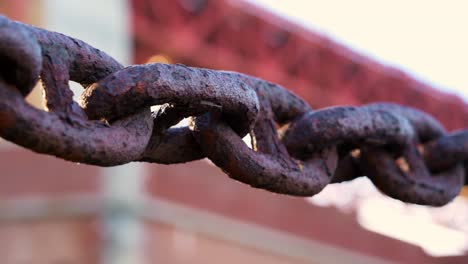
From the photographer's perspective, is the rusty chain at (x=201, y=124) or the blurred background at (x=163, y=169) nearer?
the rusty chain at (x=201, y=124)

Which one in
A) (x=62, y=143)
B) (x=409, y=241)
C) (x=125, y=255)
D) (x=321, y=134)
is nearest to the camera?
(x=62, y=143)

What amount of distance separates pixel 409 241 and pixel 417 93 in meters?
0.73

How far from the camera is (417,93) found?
13.1 ft

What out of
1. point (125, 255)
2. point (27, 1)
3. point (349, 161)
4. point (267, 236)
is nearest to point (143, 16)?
point (27, 1)

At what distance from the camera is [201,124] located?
667 millimetres

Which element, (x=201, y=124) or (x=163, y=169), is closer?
(x=201, y=124)

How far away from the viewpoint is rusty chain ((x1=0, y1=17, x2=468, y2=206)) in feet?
1.74

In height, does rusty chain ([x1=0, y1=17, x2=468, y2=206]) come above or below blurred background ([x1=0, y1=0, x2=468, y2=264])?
above

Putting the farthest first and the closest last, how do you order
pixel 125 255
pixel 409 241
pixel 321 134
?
1. pixel 409 241
2. pixel 125 255
3. pixel 321 134

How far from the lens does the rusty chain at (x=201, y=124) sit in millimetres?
530

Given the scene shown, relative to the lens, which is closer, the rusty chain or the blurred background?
the rusty chain

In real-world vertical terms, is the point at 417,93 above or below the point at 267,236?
above

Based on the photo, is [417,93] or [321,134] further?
[417,93]

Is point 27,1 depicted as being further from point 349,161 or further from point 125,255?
point 349,161
